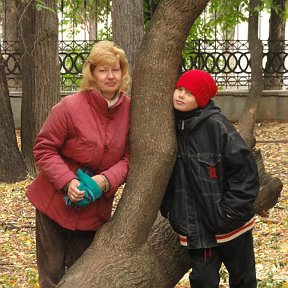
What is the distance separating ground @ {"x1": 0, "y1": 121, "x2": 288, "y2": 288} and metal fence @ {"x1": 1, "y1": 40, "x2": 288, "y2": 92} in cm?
532

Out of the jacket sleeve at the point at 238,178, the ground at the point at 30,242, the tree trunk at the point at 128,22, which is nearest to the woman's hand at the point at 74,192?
the jacket sleeve at the point at 238,178

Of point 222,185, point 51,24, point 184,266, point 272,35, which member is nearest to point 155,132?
point 222,185

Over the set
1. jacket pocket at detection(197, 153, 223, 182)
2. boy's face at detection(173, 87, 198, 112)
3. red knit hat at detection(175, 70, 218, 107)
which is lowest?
jacket pocket at detection(197, 153, 223, 182)

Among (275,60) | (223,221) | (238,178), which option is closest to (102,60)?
(238,178)

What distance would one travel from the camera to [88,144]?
170 inches

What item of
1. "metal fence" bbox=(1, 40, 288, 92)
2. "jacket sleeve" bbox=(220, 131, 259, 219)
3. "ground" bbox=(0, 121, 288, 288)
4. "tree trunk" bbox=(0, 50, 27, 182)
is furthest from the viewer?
"metal fence" bbox=(1, 40, 288, 92)

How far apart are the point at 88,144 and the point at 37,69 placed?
6.79m

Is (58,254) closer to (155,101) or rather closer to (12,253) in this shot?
(155,101)

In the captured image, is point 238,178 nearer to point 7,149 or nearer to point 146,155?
point 146,155

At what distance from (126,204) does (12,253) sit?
3573 millimetres

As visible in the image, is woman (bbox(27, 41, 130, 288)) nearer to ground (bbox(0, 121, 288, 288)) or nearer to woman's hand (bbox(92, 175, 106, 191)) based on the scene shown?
woman's hand (bbox(92, 175, 106, 191))

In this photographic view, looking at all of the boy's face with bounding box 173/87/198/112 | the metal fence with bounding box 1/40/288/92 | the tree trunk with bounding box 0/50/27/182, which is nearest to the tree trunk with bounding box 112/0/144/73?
the tree trunk with bounding box 0/50/27/182

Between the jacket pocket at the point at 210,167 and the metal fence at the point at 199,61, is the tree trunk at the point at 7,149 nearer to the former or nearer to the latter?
the metal fence at the point at 199,61

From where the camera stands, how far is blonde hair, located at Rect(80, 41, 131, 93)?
4.34 m
